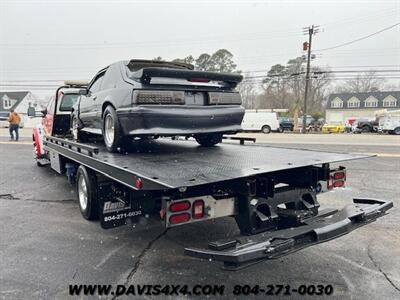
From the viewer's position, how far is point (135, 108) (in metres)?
4.50

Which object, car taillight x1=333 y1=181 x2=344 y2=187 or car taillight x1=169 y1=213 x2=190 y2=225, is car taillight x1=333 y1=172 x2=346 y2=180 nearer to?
car taillight x1=333 y1=181 x2=344 y2=187

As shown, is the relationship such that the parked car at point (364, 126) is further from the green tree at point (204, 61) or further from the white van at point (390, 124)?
the green tree at point (204, 61)

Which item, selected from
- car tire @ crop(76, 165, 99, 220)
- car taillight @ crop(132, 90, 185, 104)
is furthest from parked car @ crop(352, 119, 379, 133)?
car tire @ crop(76, 165, 99, 220)

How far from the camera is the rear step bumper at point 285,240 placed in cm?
269

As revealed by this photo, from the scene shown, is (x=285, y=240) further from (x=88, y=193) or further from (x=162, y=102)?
(x=88, y=193)

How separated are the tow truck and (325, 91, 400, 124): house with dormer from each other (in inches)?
2654

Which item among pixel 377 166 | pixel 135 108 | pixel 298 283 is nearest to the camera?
pixel 298 283

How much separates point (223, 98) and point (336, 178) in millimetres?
1901

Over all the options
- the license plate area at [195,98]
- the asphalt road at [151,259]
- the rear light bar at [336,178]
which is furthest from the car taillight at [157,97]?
the rear light bar at [336,178]

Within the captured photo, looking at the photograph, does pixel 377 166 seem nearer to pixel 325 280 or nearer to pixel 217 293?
pixel 325 280

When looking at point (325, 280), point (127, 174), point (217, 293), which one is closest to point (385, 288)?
point (325, 280)

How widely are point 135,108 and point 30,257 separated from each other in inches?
82.7

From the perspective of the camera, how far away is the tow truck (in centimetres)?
288

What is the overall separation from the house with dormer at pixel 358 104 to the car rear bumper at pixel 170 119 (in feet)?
219
